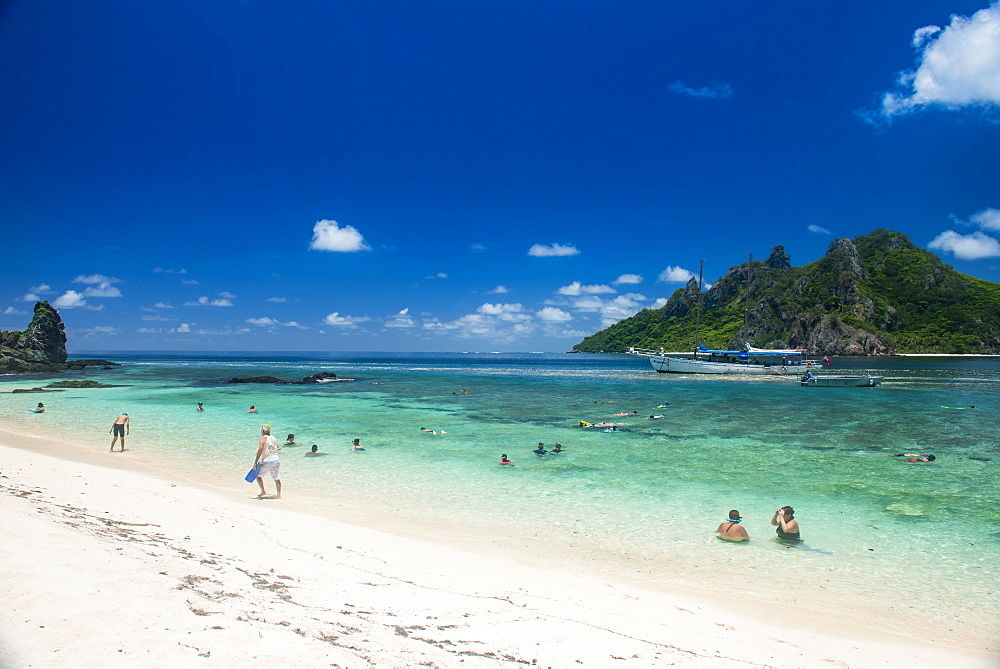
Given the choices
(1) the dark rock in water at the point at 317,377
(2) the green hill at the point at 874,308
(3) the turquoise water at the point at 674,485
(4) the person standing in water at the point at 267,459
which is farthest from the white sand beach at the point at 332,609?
(2) the green hill at the point at 874,308

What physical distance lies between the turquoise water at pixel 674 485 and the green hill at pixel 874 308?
129 meters

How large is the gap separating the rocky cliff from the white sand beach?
93.3 meters

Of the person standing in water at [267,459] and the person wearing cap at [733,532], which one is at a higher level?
the person standing in water at [267,459]

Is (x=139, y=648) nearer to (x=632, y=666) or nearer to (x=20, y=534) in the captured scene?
(x=20, y=534)

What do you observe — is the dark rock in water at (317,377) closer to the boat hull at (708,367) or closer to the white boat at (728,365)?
the white boat at (728,365)

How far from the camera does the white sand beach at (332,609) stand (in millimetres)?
4273

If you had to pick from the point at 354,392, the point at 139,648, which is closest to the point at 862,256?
the point at 354,392

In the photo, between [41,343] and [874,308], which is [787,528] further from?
[874,308]

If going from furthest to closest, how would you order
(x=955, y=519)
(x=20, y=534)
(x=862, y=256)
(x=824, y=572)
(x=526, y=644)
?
1. (x=862, y=256)
2. (x=955, y=519)
3. (x=824, y=572)
4. (x=20, y=534)
5. (x=526, y=644)

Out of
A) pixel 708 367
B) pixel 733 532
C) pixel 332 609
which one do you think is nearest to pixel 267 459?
pixel 332 609

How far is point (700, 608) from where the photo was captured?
7.48m

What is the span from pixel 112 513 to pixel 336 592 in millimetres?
6362

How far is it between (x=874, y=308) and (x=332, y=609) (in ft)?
649

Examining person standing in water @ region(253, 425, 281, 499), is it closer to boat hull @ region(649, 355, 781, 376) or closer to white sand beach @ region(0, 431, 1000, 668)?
white sand beach @ region(0, 431, 1000, 668)
